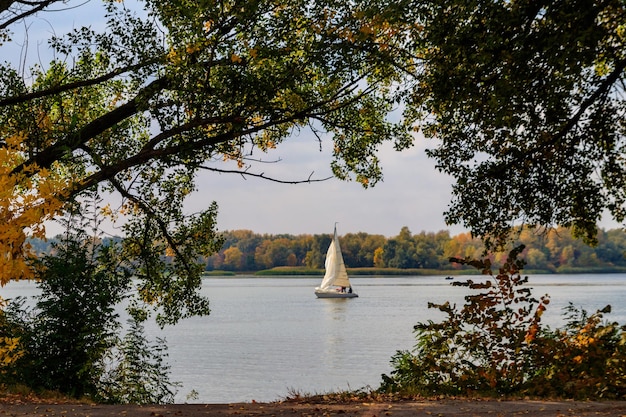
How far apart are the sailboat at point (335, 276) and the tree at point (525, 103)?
168ft

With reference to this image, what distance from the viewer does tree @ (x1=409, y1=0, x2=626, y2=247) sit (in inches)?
339

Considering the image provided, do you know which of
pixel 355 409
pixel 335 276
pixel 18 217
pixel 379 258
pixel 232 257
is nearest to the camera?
pixel 18 217

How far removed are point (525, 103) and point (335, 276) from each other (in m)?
57.2

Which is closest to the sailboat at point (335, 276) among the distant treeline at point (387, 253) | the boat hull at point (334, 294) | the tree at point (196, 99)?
the boat hull at point (334, 294)

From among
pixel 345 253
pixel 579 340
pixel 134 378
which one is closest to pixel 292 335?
pixel 134 378

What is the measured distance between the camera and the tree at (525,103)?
28.2 feet

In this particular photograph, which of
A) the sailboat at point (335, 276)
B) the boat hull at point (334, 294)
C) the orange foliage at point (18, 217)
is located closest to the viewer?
the orange foliage at point (18, 217)

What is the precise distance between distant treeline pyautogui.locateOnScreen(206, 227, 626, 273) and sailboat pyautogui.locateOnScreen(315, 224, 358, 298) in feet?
55.1

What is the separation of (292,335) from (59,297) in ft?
102

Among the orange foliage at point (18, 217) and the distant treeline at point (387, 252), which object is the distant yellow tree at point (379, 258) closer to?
the distant treeline at point (387, 252)

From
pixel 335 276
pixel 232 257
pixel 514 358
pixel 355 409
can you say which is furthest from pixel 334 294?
pixel 355 409

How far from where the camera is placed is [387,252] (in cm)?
9556

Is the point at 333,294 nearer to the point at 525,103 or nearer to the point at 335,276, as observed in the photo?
the point at 335,276

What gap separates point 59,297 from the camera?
11680 mm
